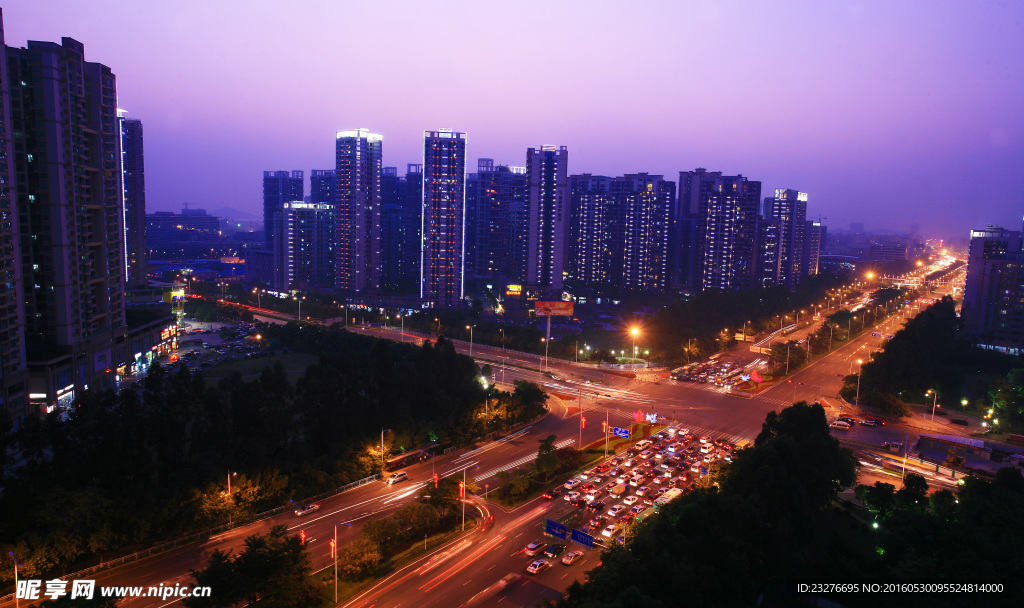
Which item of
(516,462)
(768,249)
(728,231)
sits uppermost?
(728,231)

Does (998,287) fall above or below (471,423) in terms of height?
above

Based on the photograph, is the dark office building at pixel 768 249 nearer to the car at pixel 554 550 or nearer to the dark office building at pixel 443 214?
the dark office building at pixel 443 214

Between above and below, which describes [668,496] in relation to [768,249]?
below

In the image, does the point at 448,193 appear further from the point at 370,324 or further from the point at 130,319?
the point at 130,319

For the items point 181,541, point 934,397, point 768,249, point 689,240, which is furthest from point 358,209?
point 934,397

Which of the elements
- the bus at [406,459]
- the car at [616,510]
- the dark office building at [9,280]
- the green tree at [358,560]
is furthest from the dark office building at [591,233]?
the green tree at [358,560]

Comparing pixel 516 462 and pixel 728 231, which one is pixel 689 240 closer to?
pixel 728 231

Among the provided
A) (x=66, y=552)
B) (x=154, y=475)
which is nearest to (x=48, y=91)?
(x=154, y=475)
